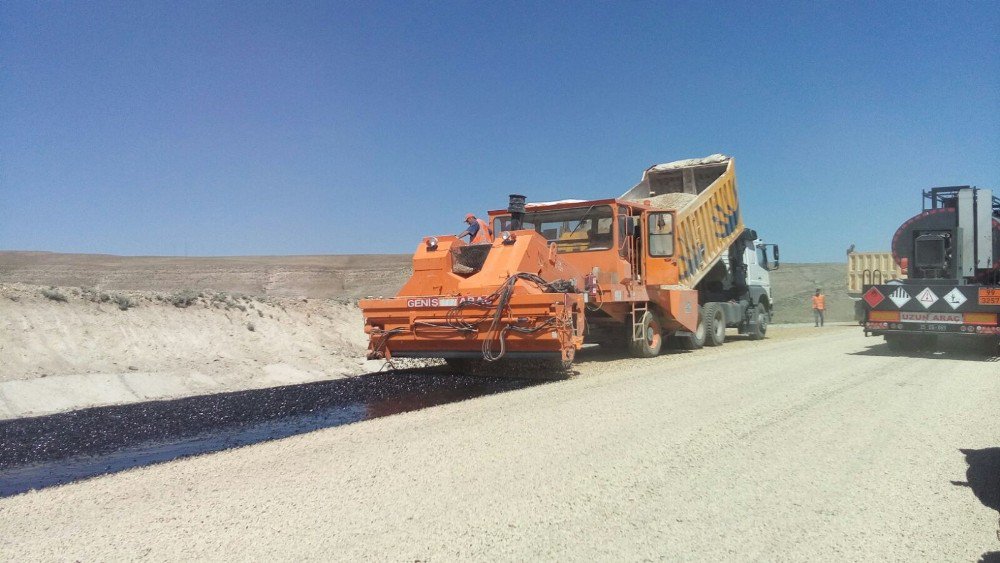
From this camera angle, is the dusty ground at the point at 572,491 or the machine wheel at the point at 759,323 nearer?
the dusty ground at the point at 572,491

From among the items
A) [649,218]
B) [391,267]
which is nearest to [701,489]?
[649,218]

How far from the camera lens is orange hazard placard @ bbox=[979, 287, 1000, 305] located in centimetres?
1234

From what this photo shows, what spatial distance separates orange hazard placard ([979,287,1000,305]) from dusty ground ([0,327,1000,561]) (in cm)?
626

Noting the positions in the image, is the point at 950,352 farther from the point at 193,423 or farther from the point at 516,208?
the point at 193,423

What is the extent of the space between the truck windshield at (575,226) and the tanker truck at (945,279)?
5.73m

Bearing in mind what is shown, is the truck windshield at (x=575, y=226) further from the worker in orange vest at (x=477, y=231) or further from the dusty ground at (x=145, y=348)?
the dusty ground at (x=145, y=348)

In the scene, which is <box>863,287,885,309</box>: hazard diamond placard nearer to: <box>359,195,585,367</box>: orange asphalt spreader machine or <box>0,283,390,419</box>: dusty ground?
<box>359,195,585,367</box>: orange asphalt spreader machine

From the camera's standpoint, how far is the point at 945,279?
43.7 ft

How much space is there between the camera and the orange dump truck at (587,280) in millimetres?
9414

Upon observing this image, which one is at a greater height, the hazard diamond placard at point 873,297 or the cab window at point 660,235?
the cab window at point 660,235

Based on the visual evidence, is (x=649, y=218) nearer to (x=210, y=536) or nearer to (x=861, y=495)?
(x=861, y=495)

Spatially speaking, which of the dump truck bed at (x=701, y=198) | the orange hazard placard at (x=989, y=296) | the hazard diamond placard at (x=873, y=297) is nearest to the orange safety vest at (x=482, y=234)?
the dump truck bed at (x=701, y=198)

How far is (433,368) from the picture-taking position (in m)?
11.6

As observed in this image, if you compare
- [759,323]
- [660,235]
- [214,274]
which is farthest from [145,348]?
[214,274]
